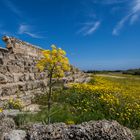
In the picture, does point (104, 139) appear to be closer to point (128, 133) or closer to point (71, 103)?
point (128, 133)

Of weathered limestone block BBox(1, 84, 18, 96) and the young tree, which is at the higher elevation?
the young tree

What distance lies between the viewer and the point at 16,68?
8281 millimetres

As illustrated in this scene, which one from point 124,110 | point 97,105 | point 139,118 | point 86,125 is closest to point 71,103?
point 97,105

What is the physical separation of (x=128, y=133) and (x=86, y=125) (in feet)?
1.55

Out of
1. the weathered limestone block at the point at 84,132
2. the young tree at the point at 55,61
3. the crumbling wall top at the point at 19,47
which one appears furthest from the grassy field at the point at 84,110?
the crumbling wall top at the point at 19,47

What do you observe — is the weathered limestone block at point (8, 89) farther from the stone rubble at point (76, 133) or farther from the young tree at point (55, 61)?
the stone rubble at point (76, 133)

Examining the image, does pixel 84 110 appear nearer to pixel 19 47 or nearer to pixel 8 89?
pixel 8 89

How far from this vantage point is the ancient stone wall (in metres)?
7.52

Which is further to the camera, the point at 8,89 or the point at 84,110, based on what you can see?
the point at 8,89

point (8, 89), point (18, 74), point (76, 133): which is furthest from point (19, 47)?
point (76, 133)

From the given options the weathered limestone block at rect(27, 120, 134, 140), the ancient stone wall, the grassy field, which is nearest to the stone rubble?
the weathered limestone block at rect(27, 120, 134, 140)

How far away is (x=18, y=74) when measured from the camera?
8336 mm

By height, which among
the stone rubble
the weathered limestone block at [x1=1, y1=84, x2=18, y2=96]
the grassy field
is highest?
the weathered limestone block at [x1=1, y1=84, x2=18, y2=96]

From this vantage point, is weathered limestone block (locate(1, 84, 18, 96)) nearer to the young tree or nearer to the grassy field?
the grassy field
